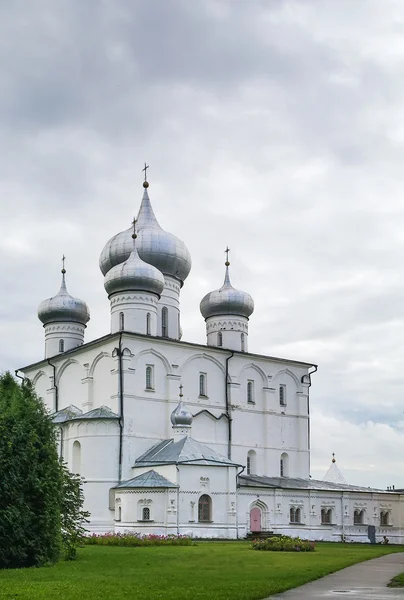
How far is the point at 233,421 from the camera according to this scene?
139 ft

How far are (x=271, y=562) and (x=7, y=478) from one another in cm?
674

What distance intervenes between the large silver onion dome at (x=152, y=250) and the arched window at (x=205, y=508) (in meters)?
13.6

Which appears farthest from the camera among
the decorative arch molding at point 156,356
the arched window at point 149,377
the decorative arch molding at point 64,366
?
the decorative arch molding at point 64,366

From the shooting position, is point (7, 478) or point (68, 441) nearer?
point (7, 478)

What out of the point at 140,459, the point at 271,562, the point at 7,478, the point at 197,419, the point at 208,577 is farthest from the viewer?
the point at 197,419

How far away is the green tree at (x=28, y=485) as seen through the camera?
1766 centimetres

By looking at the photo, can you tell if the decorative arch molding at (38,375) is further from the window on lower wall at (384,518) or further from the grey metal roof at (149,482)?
the window on lower wall at (384,518)

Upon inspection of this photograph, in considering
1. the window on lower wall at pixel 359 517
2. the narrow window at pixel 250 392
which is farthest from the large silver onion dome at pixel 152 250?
the window on lower wall at pixel 359 517

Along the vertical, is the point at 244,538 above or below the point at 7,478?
below

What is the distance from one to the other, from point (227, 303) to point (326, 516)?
12.5 m

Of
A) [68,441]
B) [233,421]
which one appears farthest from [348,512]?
[68,441]

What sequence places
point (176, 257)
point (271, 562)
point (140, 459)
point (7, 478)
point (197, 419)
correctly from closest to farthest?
point (7, 478), point (271, 562), point (140, 459), point (197, 419), point (176, 257)

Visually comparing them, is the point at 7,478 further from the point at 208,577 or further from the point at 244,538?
the point at 244,538

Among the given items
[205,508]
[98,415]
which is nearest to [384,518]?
[205,508]
